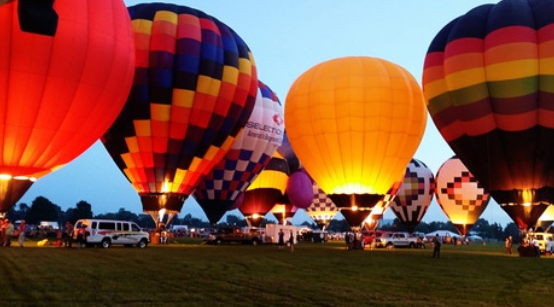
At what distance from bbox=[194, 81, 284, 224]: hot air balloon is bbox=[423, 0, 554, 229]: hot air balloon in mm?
12908

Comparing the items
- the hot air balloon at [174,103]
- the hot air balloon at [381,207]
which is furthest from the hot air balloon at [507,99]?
the hot air balloon at [381,207]

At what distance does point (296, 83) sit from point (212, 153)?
16.5ft

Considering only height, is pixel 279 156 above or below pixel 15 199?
above

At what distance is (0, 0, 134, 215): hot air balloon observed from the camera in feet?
47.3

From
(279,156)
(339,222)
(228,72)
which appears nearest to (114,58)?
(228,72)

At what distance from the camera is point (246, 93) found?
23734 mm

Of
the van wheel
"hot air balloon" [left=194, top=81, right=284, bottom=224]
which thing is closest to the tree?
"hot air balloon" [left=194, top=81, right=284, bottom=224]

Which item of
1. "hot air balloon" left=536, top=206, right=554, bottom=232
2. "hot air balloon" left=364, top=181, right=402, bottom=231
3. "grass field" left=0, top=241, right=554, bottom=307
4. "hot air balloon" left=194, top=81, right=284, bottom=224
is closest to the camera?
"grass field" left=0, top=241, right=554, bottom=307

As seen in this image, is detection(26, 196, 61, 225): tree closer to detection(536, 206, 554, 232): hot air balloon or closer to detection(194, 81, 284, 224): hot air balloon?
detection(194, 81, 284, 224): hot air balloon

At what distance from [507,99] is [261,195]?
22202 millimetres

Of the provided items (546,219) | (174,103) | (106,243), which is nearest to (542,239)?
(546,219)

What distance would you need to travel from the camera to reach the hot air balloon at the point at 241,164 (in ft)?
96.0

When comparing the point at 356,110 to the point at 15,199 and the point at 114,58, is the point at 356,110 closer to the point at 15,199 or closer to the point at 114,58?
the point at 114,58

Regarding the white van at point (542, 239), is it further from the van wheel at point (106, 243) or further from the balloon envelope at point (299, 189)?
the van wheel at point (106, 243)
